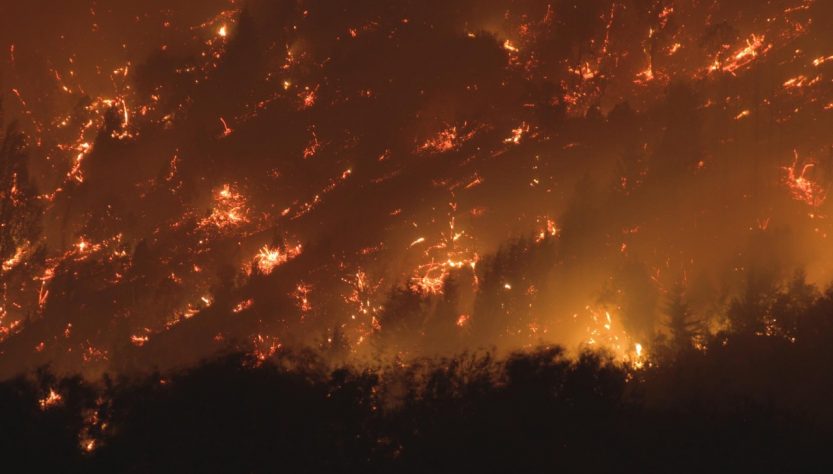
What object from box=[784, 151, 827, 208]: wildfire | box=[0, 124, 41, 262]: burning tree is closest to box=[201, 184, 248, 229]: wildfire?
box=[0, 124, 41, 262]: burning tree

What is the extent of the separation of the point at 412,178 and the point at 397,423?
33.2 m

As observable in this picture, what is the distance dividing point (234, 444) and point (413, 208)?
3291cm

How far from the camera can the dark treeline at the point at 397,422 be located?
12086mm

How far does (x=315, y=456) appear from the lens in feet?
39.4

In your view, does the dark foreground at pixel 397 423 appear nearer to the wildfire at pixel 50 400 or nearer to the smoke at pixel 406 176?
the wildfire at pixel 50 400

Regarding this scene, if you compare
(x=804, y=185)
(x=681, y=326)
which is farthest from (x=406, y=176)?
(x=804, y=185)

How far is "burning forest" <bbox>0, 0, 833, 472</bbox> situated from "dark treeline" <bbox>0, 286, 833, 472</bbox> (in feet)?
53.4

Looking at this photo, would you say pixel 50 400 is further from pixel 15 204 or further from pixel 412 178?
pixel 15 204

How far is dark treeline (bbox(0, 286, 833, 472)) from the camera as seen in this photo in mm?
12086

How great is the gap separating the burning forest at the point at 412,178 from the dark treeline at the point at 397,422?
641 inches

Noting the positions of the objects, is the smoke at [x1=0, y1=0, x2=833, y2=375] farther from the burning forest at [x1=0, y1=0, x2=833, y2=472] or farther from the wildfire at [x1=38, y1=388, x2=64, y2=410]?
the wildfire at [x1=38, y1=388, x2=64, y2=410]

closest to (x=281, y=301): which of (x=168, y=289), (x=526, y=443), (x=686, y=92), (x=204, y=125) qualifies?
(x=168, y=289)

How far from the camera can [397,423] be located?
13258mm

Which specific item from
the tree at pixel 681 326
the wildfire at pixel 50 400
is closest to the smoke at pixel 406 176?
the tree at pixel 681 326
